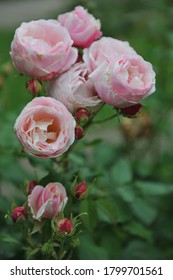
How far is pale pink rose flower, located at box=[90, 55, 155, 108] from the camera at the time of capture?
1.06 meters

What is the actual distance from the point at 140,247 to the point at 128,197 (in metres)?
0.13

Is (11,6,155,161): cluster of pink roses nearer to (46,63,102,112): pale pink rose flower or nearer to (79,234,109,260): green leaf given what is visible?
(46,63,102,112): pale pink rose flower

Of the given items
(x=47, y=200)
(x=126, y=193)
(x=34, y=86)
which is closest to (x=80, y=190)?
(x=47, y=200)

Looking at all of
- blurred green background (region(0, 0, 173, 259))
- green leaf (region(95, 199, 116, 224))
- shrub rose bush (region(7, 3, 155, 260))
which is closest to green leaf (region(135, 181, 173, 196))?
blurred green background (region(0, 0, 173, 259))

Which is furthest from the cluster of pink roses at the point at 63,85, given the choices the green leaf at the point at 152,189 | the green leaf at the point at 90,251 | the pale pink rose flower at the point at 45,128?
the green leaf at the point at 152,189

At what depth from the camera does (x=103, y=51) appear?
1.13 metres

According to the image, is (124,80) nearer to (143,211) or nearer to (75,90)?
(75,90)

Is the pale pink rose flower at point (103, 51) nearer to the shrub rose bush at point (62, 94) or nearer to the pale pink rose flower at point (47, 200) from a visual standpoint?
the shrub rose bush at point (62, 94)

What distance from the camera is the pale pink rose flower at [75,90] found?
1107 millimetres

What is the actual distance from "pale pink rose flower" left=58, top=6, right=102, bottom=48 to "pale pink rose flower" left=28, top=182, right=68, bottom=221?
0.28 meters

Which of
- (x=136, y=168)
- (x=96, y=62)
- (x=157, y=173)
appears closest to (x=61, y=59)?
(x=96, y=62)

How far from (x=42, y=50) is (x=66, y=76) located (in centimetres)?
6

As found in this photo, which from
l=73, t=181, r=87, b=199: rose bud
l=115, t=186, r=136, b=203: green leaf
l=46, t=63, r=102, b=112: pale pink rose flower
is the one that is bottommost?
l=115, t=186, r=136, b=203: green leaf

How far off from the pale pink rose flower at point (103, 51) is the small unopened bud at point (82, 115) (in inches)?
2.9
